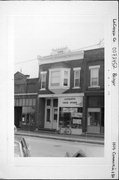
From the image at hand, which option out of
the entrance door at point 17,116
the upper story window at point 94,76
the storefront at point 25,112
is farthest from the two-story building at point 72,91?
the entrance door at point 17,116

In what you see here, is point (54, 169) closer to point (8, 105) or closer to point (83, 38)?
point (8, 105)

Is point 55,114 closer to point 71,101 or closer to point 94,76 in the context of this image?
point 71,101

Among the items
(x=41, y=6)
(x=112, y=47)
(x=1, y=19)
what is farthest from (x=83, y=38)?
(x=1, y=19)

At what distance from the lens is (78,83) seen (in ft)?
10.2

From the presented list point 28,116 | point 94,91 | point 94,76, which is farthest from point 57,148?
point 94,76

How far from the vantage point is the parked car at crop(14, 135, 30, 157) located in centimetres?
302

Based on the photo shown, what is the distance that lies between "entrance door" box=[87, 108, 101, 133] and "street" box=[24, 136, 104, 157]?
153 millimetres

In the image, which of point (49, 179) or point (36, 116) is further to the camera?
point (36, 116)

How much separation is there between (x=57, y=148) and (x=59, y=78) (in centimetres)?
72

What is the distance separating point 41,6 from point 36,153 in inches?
58.3

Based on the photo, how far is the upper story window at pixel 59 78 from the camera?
3.10m

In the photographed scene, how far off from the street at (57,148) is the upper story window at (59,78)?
58 cm
